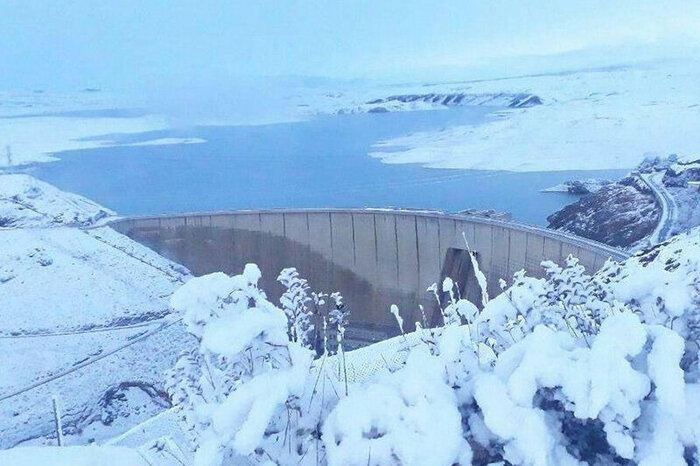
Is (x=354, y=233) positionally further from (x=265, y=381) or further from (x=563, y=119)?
(x=563, y=119)

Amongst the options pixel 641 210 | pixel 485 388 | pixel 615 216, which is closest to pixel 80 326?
pixel 615 216

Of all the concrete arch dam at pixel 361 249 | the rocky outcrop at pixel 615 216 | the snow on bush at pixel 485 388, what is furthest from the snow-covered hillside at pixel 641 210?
the snow on bush at pixel 485 388

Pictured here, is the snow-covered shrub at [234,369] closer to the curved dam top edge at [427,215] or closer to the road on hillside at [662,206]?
the curved dam top edge at [427,215]

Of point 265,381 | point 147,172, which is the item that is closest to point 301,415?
point 265,381

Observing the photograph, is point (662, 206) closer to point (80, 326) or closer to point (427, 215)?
point (427, 215)

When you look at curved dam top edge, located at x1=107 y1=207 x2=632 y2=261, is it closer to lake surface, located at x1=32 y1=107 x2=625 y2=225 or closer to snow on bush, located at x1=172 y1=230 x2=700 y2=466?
lake surface, located at x1=32 y1=107 x2=625 y2=225

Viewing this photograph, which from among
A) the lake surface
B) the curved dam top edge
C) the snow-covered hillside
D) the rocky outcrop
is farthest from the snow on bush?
the lake surface
